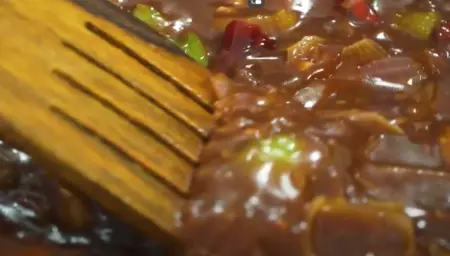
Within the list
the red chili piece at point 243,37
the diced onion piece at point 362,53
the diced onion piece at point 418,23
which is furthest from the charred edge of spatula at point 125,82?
the diced onion piece at point 418,23

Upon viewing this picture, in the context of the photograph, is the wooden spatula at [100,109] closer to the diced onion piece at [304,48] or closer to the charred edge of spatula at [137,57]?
the charred edge of spatula at [137,57]

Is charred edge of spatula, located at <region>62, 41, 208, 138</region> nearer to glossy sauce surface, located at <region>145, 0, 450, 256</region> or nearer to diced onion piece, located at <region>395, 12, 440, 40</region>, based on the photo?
glossy sauce surface, located at <region>145, 0, 450, 256</region>

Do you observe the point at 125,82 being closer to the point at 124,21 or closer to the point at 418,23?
the point at 124,21

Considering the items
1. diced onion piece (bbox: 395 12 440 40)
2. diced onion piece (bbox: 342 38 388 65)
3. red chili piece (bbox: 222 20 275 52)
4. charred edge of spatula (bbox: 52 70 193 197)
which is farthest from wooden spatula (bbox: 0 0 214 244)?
diced onion piece (bbox: 395 12 440 40)

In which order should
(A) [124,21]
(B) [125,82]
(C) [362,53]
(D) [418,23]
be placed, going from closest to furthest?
1. (B) [125,82]
2. (A) [124,21]
3. (C) [362,53]
4. (D) [418,23]

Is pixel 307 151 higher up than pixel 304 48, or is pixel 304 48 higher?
pixel 304 48

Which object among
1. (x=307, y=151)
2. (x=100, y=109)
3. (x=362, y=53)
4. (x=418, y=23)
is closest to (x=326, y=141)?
(x=307, y=151)
